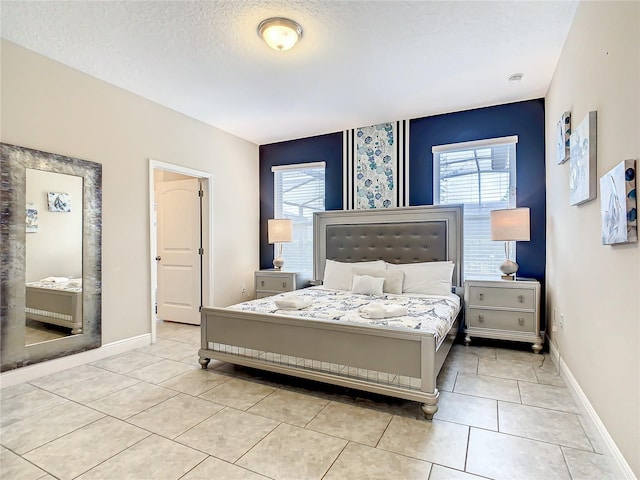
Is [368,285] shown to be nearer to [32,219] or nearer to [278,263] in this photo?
[278,263]

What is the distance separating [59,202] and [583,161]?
4.03 meters

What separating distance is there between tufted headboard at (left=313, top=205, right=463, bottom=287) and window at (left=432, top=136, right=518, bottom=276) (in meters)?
0.20

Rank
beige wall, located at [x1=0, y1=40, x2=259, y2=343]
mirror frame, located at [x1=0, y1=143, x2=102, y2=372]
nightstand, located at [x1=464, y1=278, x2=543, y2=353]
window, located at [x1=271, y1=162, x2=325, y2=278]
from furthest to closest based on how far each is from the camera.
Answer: window, located at [x1=271, y1=162, x2=325, y2=278]
nightstand, located at [x1=464, y1=278, x2=543, y2=353]
beige wall, located at [x1=0, y1=40, x2=259, y2=343]
mirror frame, located at [x1=0, y1=143, x2=102, y2=372]

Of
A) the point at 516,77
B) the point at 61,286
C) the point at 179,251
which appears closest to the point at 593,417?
the point at 516,77

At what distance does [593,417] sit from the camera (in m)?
1.97

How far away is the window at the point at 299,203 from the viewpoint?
→ 5.12 metres

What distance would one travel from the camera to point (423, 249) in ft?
13.7

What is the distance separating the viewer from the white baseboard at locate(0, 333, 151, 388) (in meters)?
2.68

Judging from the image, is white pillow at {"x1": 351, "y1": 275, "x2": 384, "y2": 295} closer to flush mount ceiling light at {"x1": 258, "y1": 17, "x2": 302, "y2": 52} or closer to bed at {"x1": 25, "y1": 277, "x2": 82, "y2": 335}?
flush mount ceiling light at {"x1": 258, "y1": 17, "x2": 302, "y2": 52}

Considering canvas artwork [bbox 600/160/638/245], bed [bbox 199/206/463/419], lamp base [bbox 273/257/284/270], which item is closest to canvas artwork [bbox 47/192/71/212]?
bed [bbox 199/206/463/419]

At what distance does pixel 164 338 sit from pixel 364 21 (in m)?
3.84

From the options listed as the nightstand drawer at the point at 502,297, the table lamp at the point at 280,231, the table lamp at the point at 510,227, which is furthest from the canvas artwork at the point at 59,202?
the table lamp at the point at 510,227

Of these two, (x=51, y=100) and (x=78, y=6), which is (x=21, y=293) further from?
(x=78, y=6)

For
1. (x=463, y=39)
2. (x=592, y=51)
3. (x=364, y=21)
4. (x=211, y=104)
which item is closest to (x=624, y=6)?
(x=592, y=51)
